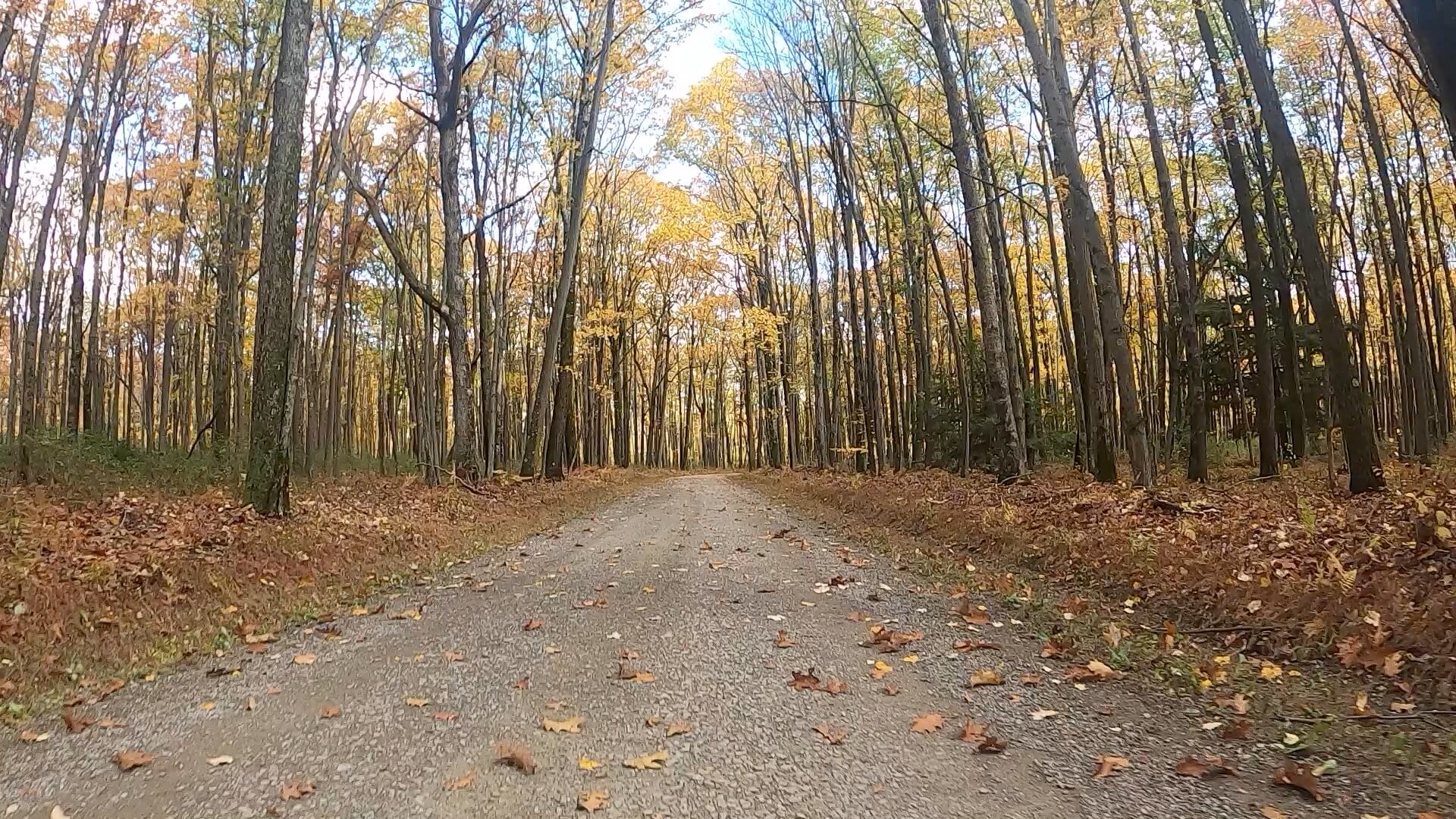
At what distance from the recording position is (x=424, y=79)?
18.0 metres

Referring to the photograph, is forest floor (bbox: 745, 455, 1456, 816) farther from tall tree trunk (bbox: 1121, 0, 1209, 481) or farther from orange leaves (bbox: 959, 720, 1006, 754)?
tall tree trunk (bbox: 1121, 0, 1209, 481)

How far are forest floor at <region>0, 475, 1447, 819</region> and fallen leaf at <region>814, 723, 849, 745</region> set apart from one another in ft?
0.09

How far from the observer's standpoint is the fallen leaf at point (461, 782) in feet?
9.38

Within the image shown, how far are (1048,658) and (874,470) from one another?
17.3 meters

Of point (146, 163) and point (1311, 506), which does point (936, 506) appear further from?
point (146, 163)

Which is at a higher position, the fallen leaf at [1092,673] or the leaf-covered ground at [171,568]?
the leaf-covered ground at [171,568]

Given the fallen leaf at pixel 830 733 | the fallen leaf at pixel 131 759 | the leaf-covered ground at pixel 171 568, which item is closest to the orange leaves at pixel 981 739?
the fallen leaf at pixel 830 733

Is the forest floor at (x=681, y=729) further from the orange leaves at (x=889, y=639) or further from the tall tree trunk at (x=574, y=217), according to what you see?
the tall tree trunk at (x=574, y=217)

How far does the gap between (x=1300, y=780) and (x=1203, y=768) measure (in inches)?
11.9

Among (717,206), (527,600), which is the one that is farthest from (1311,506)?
(717,206)

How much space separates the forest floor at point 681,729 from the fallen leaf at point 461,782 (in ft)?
0.05

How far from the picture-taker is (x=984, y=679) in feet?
13.7

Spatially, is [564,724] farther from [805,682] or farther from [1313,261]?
[1313,261]

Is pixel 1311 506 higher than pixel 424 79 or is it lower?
lower
